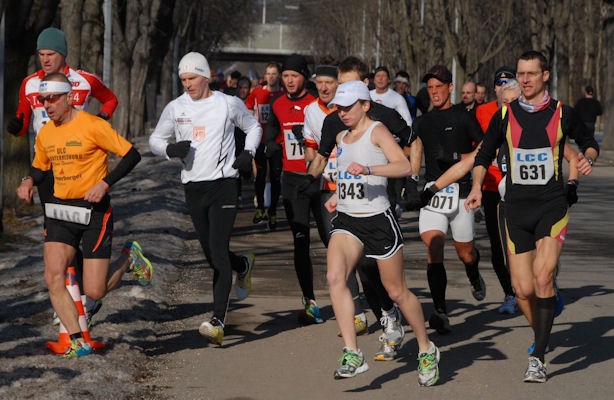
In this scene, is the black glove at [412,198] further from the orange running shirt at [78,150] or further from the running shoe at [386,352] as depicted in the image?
the orange running shirt at [78,150]

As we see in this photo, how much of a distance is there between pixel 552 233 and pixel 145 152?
26.4 metres

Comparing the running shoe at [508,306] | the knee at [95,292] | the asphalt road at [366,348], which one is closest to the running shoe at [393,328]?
the asphalt road at [366,348]

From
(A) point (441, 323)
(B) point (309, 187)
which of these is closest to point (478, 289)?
(A) point (441, 323)

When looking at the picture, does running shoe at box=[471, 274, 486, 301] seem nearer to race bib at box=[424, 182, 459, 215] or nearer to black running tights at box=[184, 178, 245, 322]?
race bib at box=[424, 182, 459, 215]

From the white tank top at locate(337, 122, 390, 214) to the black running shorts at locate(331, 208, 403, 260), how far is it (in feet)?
0.20

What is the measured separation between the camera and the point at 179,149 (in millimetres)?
7922

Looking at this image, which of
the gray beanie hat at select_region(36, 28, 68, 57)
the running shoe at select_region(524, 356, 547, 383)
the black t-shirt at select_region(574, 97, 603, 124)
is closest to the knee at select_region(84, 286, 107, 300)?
the gray beanie hat at select_region(36, 28, 68, 57)

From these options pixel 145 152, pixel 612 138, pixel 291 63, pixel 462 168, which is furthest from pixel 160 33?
pixel 462 168

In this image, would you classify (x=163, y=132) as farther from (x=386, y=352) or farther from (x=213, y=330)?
(x=386, y=352)

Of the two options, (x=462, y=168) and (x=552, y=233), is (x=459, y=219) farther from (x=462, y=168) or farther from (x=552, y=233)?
(x=552, y=233)

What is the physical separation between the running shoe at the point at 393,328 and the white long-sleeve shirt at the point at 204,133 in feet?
5.25

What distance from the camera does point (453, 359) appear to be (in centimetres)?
757

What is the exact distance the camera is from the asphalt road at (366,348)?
6711mm

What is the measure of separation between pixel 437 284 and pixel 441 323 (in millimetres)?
340
